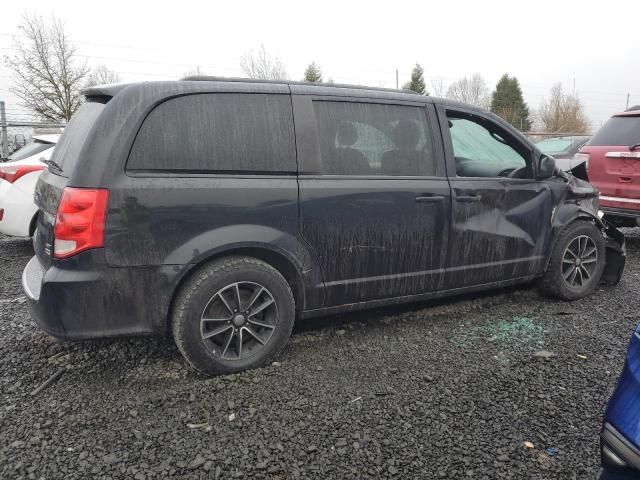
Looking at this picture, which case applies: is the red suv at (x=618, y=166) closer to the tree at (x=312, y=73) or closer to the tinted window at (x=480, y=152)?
the tinted window at (x=480, y=152)

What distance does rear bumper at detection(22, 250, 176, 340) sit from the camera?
2428 mm

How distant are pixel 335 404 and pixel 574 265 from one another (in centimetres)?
276

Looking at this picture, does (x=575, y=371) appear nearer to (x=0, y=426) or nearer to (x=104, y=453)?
(x=104, y=453)

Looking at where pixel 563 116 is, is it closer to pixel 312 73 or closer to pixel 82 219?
pixel 312 73

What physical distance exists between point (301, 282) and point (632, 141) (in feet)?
16.7

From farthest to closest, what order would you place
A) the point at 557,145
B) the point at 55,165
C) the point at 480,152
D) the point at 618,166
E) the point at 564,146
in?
1. the point at 557,145
2. the point at 564,146
3. the point at 618,166
4. the point at 480,152
5. the point at 55,165

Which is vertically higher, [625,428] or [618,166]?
[618,166]

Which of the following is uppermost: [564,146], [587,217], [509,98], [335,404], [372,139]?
[509,98]

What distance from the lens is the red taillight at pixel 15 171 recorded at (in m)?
5.47

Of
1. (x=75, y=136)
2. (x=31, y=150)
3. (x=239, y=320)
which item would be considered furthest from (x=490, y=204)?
(x=31, y=150)

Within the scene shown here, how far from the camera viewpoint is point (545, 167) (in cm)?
384

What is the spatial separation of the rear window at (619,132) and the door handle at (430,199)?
3.94m

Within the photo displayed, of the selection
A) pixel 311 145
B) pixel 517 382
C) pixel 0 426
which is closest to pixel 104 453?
pixel 0 426

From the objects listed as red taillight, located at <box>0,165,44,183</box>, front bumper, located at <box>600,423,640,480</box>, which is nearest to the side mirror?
front bumper, located at <box>600,423,640,480</box>
